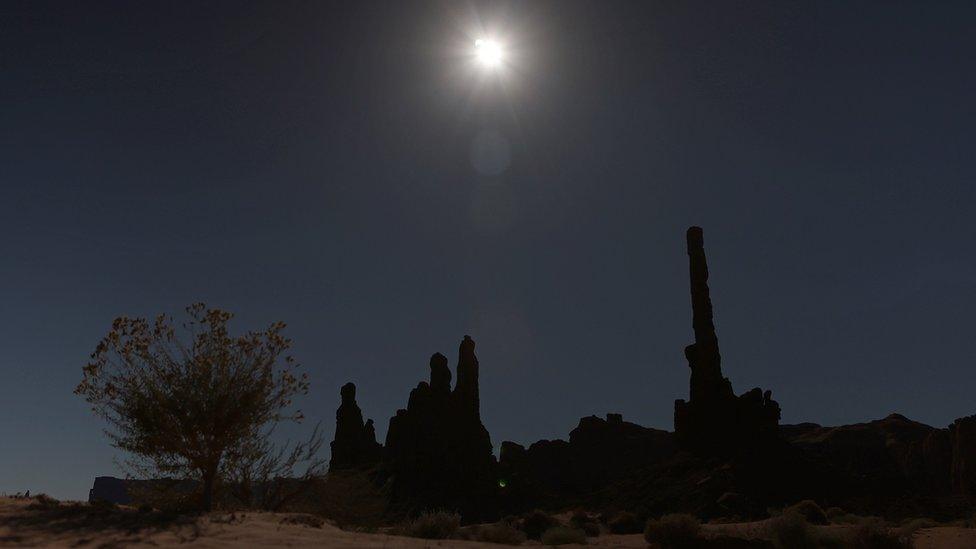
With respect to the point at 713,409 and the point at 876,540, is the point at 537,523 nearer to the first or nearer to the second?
the point at 876,540

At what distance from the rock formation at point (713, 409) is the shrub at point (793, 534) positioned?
3578cm

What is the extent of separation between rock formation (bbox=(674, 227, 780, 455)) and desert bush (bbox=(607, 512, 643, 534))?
23.0 metres

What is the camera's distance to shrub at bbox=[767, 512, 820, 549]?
17719 mm

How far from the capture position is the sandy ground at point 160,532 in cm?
921

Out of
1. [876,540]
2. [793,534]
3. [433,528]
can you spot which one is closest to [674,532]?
[793,534]

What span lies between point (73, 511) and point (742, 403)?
179 feet

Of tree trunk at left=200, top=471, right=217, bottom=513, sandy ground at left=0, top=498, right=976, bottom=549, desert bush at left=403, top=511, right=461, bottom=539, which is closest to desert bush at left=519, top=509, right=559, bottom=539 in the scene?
desert bush at left=403, top=511, right=461, bottom=539

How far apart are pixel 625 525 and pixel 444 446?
4466cm

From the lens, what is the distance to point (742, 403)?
56938 millimetres

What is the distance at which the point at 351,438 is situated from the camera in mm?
82438

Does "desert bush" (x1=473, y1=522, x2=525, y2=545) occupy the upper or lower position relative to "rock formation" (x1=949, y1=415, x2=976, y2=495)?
lower

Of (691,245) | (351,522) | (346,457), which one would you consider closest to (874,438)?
(691,245)

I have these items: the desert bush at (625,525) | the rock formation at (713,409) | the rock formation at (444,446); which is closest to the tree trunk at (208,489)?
the desert bush at (625,525)

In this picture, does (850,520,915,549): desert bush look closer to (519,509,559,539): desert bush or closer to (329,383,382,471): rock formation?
(519,509,559,539): desert bush
